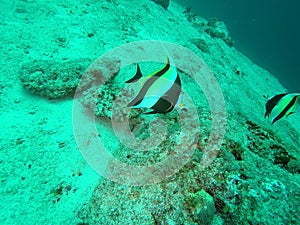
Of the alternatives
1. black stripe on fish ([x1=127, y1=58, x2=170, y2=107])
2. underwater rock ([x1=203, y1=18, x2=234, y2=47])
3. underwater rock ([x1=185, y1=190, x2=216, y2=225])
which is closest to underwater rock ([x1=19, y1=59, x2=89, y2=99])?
black stripe on fish ([x1=127, y1=58, x2=170, y2=107])

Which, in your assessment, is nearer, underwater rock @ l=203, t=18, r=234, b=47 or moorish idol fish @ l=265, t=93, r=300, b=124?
moorish idol fish @ l=265, t=93, r=300, b=124

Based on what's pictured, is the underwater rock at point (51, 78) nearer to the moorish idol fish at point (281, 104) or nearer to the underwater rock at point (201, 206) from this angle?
the underwater rock at point (201, 206)

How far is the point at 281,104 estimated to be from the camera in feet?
8.43

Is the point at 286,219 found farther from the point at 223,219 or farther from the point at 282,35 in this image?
the point at 282,35

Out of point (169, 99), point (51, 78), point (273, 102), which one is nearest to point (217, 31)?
point (273, 102)

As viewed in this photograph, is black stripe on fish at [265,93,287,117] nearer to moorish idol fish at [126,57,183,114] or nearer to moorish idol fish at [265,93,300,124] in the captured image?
moorish idol fish at [265,93,300,124]

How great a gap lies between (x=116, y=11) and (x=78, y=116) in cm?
525

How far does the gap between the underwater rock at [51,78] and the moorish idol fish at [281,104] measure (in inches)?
106

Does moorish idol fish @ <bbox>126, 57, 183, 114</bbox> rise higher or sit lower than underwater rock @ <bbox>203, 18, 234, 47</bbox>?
higher

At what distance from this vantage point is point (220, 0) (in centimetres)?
7938

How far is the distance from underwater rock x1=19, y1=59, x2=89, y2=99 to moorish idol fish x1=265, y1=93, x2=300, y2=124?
8.84 feet

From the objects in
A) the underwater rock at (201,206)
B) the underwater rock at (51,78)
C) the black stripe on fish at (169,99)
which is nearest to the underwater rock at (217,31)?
the underwater rock at (51,78)

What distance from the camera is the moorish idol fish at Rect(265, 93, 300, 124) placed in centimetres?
252

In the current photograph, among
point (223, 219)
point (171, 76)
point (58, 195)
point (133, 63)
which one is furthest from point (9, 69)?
point (223, 219)
